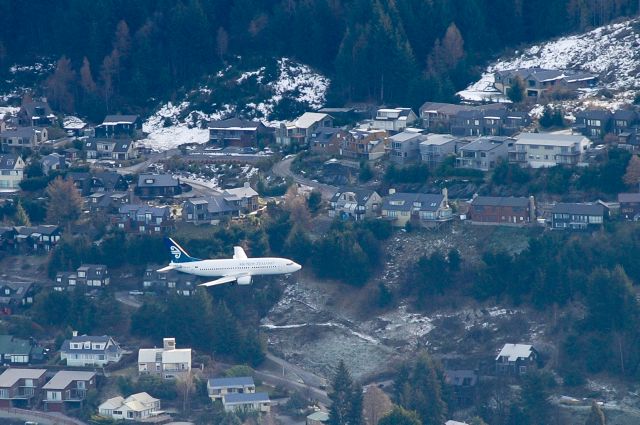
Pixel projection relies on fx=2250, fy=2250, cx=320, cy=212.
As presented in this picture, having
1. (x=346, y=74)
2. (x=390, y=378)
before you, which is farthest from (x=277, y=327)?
(x=346, y=74)

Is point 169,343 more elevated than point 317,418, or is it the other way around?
point 169,343

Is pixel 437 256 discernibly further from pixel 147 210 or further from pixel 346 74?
pixel 346 74

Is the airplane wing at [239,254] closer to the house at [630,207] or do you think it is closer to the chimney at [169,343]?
the chimney at [169,343]

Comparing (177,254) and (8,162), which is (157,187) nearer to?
(8,162)

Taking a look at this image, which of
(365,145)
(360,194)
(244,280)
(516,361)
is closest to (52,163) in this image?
(365,145)

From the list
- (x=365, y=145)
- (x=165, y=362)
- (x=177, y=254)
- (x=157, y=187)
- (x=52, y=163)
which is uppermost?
(x=365, y=145)

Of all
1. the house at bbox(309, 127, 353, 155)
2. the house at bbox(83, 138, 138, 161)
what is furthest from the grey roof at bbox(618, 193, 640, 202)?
the house at bbox(83, 138, 138, 161)

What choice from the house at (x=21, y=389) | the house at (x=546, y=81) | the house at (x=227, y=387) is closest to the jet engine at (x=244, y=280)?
the house at (x=227, y=387)
